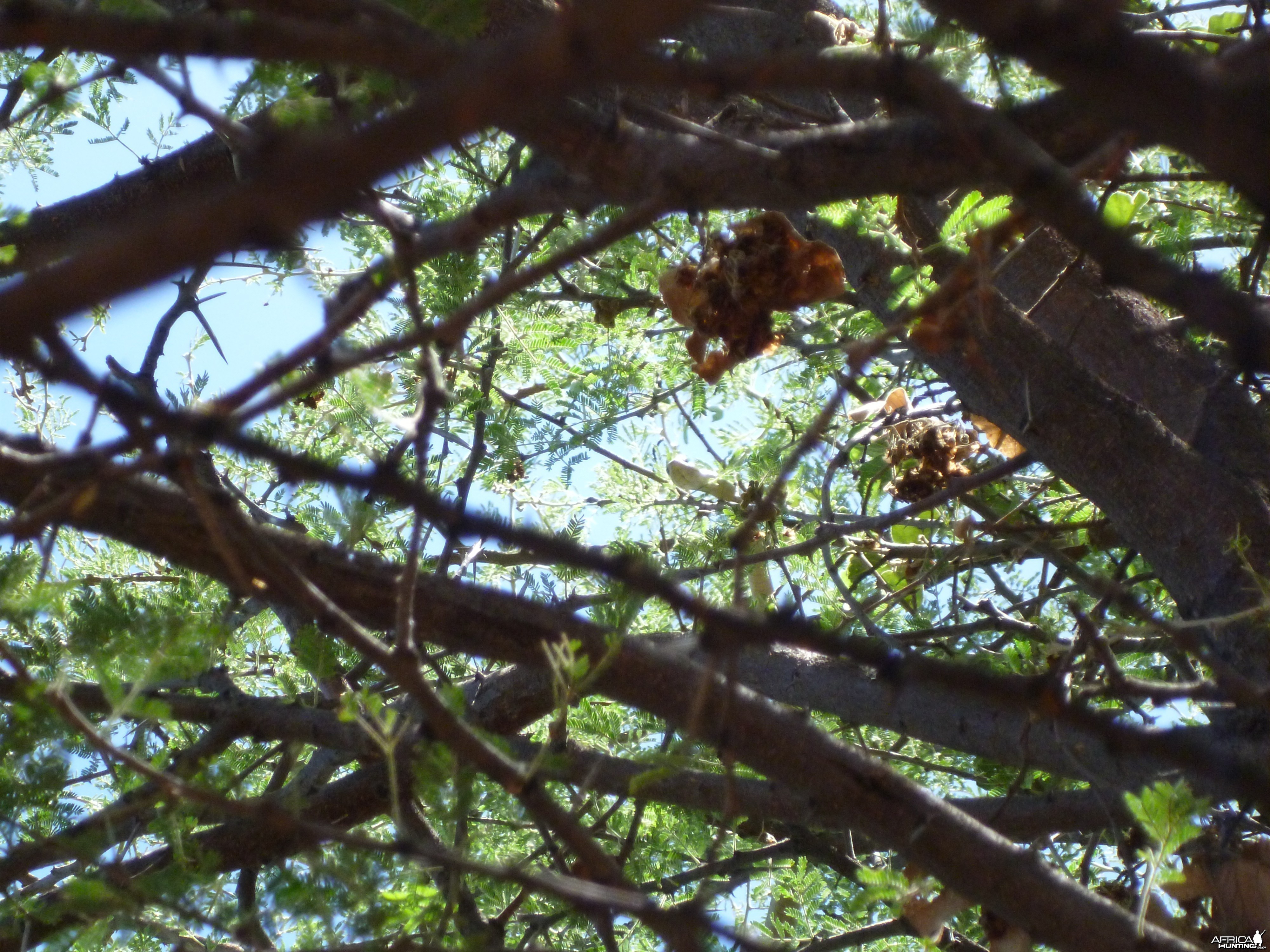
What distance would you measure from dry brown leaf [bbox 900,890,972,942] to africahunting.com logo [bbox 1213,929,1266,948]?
378mm

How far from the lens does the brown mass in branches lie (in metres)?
1.79

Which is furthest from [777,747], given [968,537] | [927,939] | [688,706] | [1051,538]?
[1051,538]

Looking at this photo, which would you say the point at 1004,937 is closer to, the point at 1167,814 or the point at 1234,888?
the point at 1234,888

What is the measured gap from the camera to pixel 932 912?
1.66m

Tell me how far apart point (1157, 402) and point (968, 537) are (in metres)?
0.46

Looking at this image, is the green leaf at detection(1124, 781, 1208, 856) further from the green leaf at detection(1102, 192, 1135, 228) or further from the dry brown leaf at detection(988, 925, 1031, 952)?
the green leaf at detection(1102, 192, 1135, 228)

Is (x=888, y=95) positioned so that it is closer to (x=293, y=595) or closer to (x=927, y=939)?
(x=293, y=595)

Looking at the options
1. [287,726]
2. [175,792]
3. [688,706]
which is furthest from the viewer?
[287,726]

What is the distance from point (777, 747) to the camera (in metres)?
1.44

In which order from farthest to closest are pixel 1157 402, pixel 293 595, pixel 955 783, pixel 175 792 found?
1. pixel 955 783
2. pixel 1157 402
3. pixel 175 792
4. pixel 293 595

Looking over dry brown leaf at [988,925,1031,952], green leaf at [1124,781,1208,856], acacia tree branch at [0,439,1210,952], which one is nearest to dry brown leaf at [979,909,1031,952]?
dry brown leaf at [988,925,1031,952]

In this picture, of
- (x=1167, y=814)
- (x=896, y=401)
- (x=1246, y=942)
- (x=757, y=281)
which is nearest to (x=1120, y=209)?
(x=757, y=281)

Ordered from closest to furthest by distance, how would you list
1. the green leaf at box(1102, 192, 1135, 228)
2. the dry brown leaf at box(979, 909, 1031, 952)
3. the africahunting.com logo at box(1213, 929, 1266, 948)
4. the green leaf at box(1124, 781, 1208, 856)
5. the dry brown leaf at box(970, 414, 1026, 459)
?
the green leaf at box(1124, 781, 1208, 856)
the africahunting.com logo at box(1213, 929, 1266, 948)
the dry brown leaf at box(979, 909, 1031, 952)
the green leaf at box(1102, 192, 1135, 228)
the dry brown leaf at box(970, 414, 1026, 459)

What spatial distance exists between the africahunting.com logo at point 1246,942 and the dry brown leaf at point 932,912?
14.9 inches
